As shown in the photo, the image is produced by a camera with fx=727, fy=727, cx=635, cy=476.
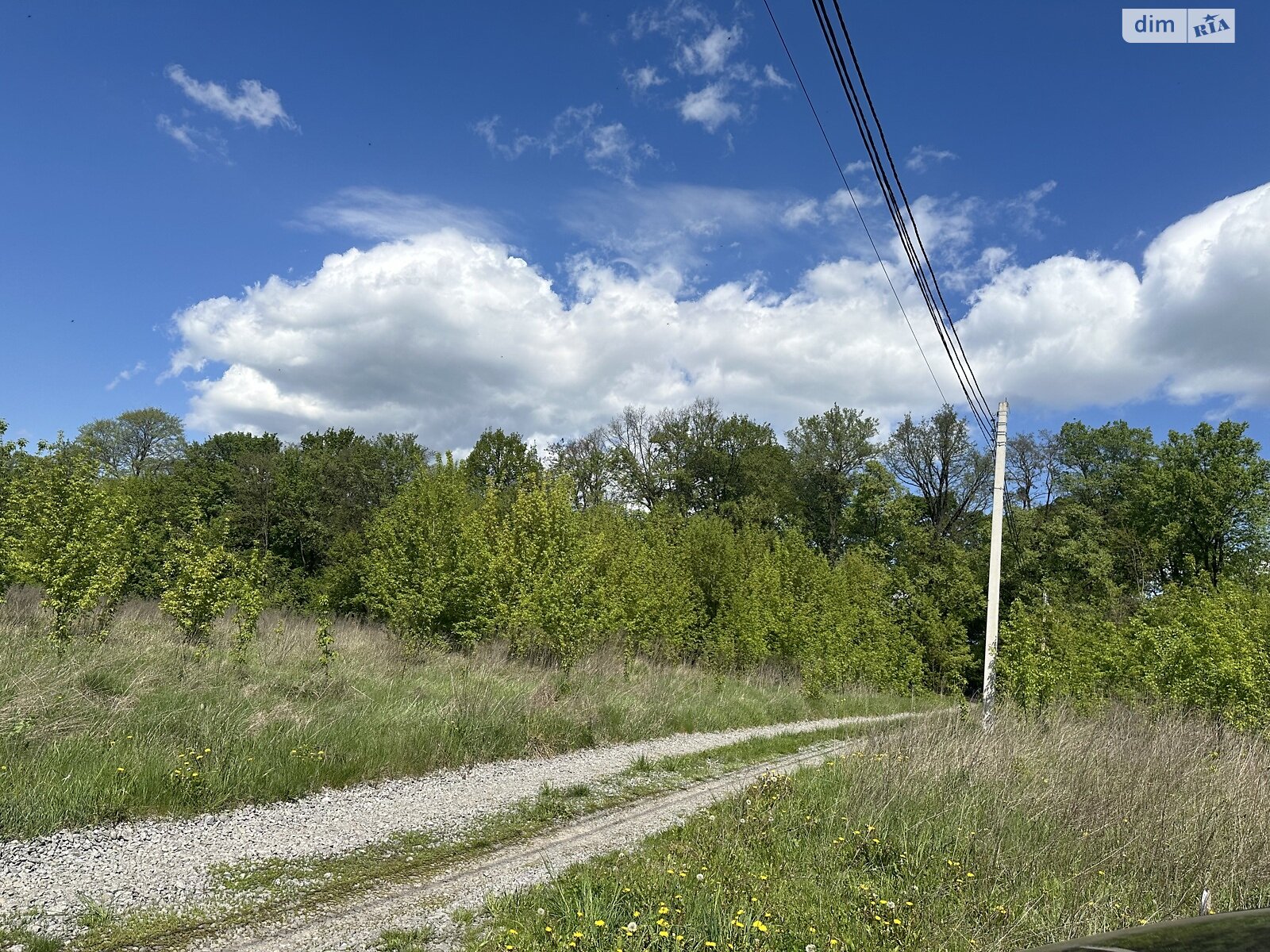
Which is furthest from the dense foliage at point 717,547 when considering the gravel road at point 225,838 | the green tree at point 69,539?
the gravel road at point 225,838

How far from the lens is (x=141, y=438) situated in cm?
6222

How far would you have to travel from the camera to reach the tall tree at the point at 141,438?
6084 centimetres

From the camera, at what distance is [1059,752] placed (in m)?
9.16

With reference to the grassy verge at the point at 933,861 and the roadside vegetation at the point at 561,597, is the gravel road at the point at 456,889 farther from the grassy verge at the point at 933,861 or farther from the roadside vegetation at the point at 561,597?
the roadside vegetation at the point at 561,597

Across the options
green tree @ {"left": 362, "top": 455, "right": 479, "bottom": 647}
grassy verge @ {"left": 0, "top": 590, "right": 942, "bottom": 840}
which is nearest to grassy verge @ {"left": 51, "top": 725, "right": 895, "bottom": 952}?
grassy verge @ {"left": 0, "top": 590, "right": 942, "bottom": 840}

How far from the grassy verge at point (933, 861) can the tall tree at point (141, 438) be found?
66457 millimetres

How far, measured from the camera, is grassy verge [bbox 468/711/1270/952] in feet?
15.3

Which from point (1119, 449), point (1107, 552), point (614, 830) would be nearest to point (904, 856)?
point (614, 830)

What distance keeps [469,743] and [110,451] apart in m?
64.7

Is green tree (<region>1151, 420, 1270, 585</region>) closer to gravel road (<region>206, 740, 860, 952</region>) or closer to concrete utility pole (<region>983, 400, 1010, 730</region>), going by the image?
concrete utility pole (<region>983, 400, 1010, 730</region>)

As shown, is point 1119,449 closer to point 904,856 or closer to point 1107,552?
point 1107,552

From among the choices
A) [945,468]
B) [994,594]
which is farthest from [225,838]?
[945,468]

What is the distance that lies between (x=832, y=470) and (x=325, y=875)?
1941 inches

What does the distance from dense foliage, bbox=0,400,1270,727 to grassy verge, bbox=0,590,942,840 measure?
1618 millimetres
